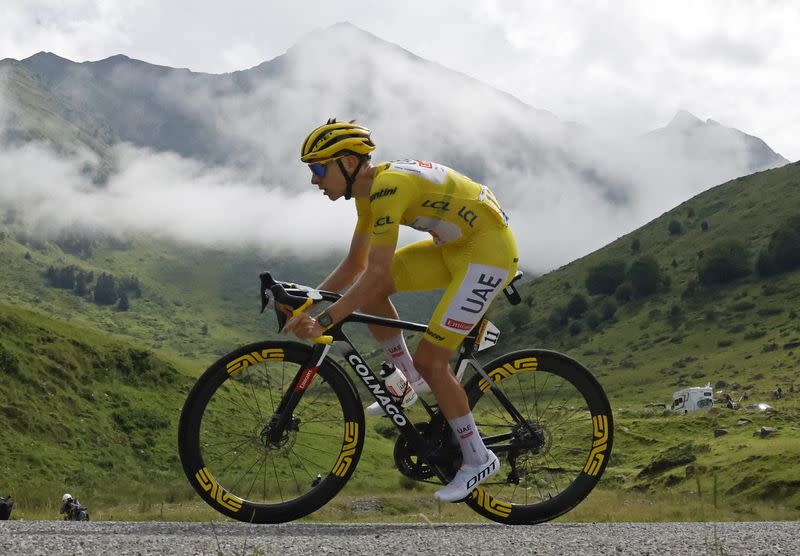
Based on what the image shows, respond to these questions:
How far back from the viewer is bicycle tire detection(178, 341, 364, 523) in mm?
7316

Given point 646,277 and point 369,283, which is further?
point 646,277

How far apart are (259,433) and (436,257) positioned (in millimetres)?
2246

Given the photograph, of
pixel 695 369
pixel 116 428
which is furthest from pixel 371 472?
pixel 695 369

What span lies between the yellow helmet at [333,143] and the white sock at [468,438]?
8.28 ft

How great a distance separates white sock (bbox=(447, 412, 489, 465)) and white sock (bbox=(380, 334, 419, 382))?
1.92 feet

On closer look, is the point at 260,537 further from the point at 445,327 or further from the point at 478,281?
the point at 478,281

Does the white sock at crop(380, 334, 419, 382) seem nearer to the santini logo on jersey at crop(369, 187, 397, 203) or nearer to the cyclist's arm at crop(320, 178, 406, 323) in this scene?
the cyclist's arm at crop(320, 178, 406, 323)

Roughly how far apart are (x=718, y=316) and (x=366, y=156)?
142660 millimetres

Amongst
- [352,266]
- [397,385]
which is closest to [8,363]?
[352,266]

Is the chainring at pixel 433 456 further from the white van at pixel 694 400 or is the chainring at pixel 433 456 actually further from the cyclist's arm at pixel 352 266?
the white van at pixel 694 400

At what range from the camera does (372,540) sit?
20.1 ft

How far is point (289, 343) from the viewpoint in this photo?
737 cm

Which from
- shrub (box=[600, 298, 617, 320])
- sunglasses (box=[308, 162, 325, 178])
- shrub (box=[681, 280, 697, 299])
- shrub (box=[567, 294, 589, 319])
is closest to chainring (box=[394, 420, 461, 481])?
sunglasses (box=[308, 162, 325, 178])

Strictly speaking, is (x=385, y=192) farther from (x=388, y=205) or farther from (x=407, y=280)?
(x=407, y=280)
